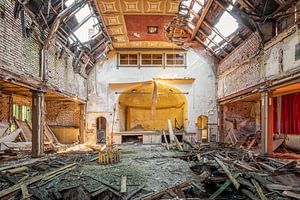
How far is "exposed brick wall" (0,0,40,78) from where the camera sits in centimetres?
736

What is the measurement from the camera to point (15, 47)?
26.5 feet

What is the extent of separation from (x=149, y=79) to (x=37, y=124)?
9.42m

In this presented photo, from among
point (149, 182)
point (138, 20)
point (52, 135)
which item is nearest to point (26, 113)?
point (52, 135)

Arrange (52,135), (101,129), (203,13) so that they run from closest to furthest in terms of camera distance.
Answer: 1. (203,13)
2. (52,135)
3. (101,129)

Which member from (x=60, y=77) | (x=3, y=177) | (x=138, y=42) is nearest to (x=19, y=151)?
(x=60, y=77)

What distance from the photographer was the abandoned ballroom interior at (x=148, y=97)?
653 centimetres

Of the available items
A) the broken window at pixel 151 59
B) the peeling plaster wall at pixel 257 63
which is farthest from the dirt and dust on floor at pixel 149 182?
the broken window at pixel 151 59

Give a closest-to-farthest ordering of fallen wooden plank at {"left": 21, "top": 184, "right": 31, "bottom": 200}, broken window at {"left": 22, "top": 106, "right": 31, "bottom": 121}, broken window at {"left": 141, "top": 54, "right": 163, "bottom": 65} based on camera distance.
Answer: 1. fallen wooden plank at {"left": 21, "top": 184, "right": 31, "bottom": 200}
2. broken window at {"left": 22, "top": 106, "right": 31, "bottom": 121}
3. broken window at {"left": 141, "top": 54, "right": 163, "bottom": 65}

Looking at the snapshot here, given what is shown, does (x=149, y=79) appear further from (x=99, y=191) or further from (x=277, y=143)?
(x=99, y=191)

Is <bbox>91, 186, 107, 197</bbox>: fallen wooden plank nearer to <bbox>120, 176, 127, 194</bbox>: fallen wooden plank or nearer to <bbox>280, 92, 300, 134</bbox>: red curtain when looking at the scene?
<bbox>120, 176, 127, 194</bbox>: fallen wooden plank

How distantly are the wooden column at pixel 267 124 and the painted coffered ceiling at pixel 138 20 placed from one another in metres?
5.93

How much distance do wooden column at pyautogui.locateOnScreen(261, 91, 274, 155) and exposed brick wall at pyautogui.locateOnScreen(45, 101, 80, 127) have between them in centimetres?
1215

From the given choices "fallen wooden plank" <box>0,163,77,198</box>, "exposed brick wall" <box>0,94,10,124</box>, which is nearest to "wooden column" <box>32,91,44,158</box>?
"fallen wooden plank" <box>0,163,77,198</box>

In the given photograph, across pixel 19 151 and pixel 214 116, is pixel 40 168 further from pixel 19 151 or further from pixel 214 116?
pixel 214 116
